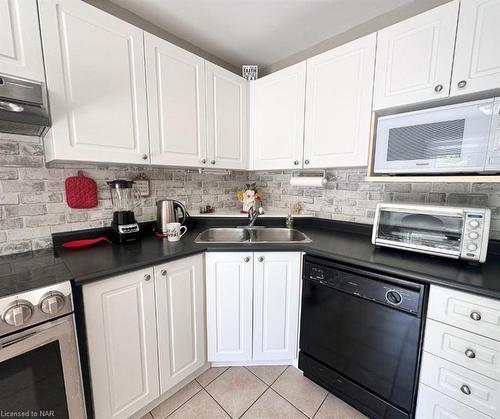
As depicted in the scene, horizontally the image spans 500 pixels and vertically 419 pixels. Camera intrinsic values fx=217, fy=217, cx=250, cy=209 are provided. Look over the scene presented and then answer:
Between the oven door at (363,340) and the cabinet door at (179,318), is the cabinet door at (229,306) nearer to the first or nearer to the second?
the cabinet door at (179,318)

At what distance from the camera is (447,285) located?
0.91 metres

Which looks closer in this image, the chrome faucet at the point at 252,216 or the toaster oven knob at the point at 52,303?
the toaster oven knob at the point at 52,303

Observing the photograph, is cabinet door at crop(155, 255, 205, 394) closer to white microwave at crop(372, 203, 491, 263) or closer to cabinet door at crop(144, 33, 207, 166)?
cabinet door at crop(144, 33, 207, 166)

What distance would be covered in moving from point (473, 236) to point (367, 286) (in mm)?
531

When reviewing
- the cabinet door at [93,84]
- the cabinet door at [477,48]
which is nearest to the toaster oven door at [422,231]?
the cabinet door at [477,48]

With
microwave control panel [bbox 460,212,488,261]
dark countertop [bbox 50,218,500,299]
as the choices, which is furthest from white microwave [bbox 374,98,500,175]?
dark countertop [bbox 50,218,500,299]

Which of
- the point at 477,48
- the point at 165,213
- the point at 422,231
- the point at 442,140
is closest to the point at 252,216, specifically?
the point at 165,213

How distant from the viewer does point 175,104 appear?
1438 mm

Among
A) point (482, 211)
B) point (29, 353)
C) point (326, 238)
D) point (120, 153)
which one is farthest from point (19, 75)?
point (482, 211)

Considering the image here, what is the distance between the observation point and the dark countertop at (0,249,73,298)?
2.68 feet

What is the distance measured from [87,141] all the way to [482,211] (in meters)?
1.95

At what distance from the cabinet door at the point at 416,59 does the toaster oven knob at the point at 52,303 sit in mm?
1820

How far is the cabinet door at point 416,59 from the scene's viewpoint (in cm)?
106

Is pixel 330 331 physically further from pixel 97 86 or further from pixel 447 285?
pixel 97 86
